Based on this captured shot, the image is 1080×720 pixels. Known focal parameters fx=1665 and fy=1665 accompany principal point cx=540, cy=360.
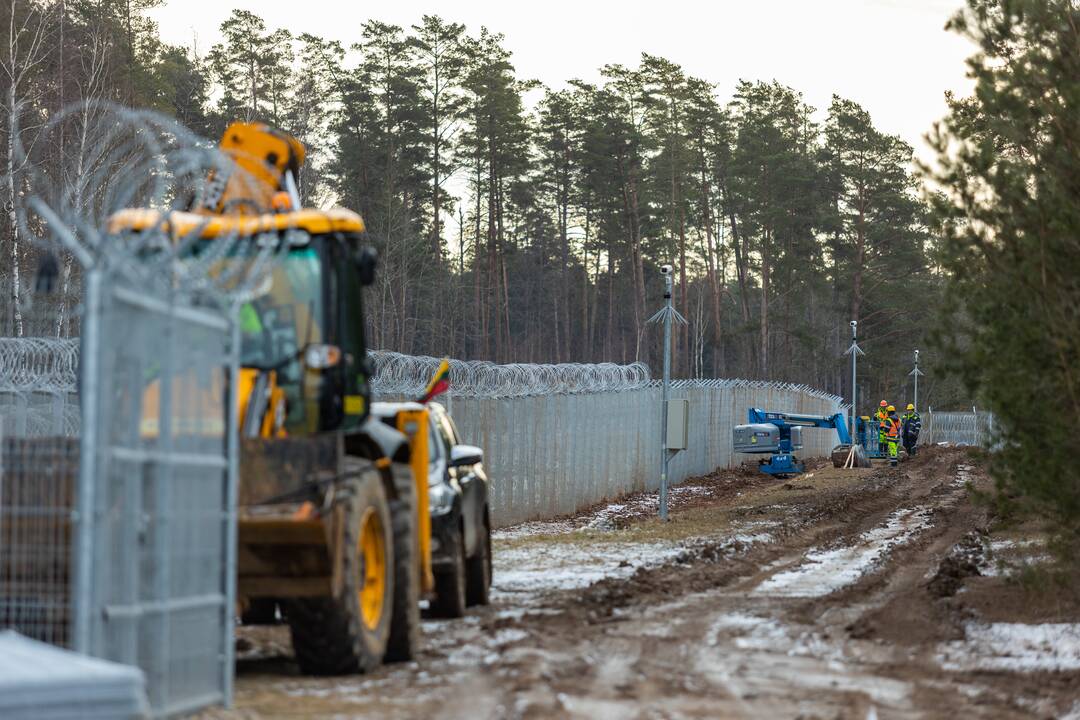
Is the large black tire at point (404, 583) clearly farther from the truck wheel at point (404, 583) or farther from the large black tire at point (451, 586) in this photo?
the large black tire at point (451, 586)

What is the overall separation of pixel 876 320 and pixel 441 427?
7026 centimetres

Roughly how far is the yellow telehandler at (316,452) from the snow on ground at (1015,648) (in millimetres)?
3663

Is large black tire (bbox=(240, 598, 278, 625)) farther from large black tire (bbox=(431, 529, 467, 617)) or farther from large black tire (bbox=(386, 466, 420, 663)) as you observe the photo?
large black tire (bbox=(386, 466, 420, 663))

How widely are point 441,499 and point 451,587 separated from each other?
0.70 meters

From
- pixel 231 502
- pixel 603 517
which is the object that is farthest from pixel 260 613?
pixel 603 517

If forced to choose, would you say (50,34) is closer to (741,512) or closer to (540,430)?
(540,430)

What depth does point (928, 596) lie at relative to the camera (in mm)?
15188

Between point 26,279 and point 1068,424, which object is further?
point 26,279

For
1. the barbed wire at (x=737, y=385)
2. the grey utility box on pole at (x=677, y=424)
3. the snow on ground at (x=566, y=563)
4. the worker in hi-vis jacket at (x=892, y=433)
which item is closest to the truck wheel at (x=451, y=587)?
the snow on ground at (x=566, y=563)

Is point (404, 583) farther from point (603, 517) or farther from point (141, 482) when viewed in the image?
point (603, 517)

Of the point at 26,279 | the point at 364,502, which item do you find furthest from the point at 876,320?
the point at 364,502

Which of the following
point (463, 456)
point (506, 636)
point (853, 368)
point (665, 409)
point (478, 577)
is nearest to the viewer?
point (506, 636)

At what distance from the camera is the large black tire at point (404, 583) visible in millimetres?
10188

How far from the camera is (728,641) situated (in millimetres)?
11797
